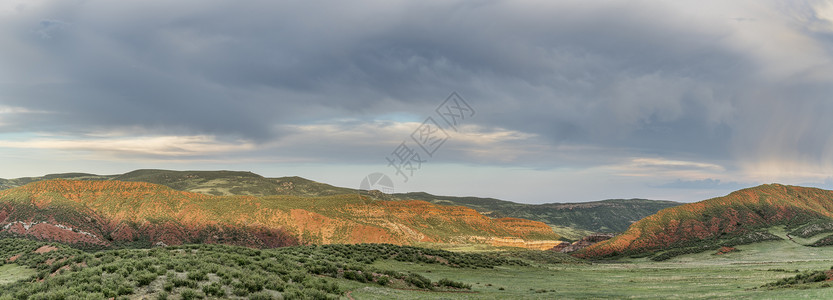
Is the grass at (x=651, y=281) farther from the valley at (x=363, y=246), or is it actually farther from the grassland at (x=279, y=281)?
the valley at (x=363, y=246)

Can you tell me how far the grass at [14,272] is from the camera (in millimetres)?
36631

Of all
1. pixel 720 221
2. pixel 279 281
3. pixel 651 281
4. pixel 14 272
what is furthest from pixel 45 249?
pixel 720 221

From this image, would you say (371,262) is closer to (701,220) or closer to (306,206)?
(306,206)

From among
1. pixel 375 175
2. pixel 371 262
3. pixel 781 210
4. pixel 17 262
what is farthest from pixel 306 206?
pixel 781 210

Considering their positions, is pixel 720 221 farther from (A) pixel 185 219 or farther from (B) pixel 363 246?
(A) pixel 185 219

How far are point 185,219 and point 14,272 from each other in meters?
59.2

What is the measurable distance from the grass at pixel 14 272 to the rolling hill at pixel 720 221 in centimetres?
10296

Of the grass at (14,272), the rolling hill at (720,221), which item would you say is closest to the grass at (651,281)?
the rolling hill at (720,221)

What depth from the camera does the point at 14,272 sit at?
131ft

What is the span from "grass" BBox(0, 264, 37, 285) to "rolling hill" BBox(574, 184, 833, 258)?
103 m

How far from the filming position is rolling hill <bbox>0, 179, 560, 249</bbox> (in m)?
85.2

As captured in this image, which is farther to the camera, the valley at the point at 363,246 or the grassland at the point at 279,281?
the valley at the point at 363,246

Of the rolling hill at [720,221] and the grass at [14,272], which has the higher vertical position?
the rolling hill at [720,221]

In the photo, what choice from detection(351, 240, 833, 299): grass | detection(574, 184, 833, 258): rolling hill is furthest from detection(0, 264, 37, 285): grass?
detection(574, 184, 833, 258): rolling hill
